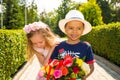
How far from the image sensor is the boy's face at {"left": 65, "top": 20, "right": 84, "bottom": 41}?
403cm

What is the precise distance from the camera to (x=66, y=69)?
12.1ft

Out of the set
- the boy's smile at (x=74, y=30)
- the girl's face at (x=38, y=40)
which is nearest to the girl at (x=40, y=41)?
the girl's face at (x=38, y=40)

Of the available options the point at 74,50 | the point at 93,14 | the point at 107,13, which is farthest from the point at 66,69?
the point at 107,13

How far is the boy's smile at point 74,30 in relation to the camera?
159 inches

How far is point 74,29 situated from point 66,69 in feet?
1.79

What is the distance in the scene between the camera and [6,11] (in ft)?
206

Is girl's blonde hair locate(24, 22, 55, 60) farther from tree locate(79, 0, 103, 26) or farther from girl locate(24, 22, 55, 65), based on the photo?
tree locate(79, 0, 103, 26)

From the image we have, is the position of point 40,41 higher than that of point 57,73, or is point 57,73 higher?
point 40,41

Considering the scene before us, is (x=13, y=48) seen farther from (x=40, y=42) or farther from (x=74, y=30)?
(x=74, y=30)

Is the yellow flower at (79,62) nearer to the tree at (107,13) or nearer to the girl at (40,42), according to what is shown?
the girl at (40,42)

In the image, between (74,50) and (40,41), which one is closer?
(74,50)

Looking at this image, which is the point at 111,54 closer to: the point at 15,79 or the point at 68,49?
the point at 15,79

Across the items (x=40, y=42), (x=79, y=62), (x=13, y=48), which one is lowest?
(x=13, y=48)

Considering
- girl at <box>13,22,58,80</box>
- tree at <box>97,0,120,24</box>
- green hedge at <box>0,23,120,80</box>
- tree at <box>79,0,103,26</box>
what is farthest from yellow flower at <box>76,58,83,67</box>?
tree at <box>97,0,120,24</box>
